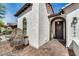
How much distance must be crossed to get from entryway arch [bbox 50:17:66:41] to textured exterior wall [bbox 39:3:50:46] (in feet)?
0.40

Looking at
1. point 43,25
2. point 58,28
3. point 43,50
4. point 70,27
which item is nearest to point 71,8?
point 70,27

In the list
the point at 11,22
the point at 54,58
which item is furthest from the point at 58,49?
the point at 11,22

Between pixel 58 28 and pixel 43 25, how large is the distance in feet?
1.15

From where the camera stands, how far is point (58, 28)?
10.1 feet

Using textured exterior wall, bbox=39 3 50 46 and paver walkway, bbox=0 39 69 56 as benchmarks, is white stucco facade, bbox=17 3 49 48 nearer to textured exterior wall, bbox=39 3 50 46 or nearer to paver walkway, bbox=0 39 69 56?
textured exterior wall, bbox=39 3 50 46

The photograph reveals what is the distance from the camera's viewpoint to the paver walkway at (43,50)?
9.50 ft

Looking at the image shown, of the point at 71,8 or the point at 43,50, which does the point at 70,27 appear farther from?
the point at 43,50

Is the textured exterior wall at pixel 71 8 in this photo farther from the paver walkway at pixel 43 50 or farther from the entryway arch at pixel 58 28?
the paver walkway at pixel 43 50

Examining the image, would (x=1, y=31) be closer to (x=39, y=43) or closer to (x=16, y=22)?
(x=16, y=22)

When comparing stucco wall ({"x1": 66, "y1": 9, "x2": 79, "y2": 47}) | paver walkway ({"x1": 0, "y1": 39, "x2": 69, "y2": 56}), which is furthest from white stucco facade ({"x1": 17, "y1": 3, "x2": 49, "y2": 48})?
stucco wall ({"x1": 66, "y1": 9, "x2": 79, "y2": 47})

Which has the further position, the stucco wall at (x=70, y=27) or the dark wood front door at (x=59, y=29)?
the dark wood front door at (x=59, y=29)

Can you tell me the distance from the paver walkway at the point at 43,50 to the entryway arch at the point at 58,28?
0.16m

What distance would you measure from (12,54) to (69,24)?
1409mm

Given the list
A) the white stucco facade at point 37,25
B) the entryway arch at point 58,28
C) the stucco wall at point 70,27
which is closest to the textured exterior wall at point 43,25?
the white stucco facade at point 37,25
